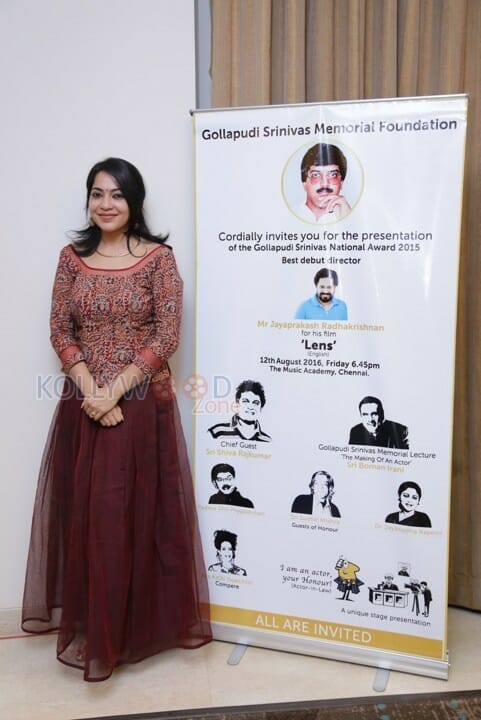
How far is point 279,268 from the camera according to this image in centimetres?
222

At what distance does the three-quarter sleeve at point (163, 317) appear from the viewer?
2209mm

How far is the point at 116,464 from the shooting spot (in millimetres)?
2186

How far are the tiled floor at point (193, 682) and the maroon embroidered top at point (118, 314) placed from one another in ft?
3.23

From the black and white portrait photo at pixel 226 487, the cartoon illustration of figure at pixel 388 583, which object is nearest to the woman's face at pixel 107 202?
the black and white portrait photo at pixel 226 487

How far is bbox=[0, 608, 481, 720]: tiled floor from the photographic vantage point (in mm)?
2092

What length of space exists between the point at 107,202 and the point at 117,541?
1109 mm

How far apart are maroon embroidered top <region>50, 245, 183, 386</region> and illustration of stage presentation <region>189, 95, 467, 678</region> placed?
0.44 ft

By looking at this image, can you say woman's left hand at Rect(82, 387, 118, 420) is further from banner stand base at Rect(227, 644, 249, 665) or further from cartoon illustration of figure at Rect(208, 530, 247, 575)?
banner stand base at Rect(227, 644, 249, 665)

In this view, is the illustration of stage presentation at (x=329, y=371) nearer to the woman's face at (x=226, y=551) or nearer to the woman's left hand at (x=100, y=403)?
the woman's face at (x=226, y=551)

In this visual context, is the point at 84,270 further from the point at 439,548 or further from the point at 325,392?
the point at 439,548

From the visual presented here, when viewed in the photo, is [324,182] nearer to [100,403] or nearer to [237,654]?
[100,403]
